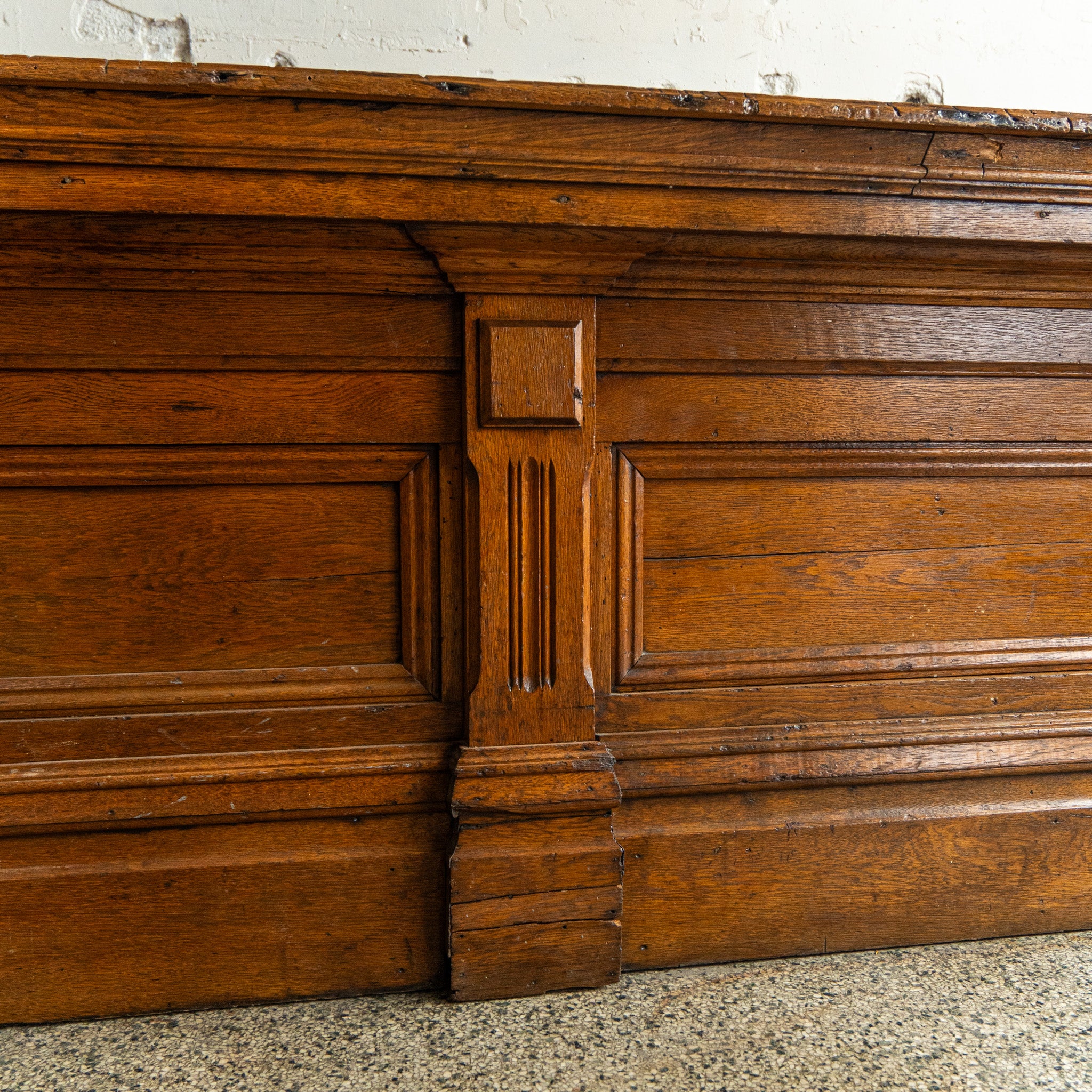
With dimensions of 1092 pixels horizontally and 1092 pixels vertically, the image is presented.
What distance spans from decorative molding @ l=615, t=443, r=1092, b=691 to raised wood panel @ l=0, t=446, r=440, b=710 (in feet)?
1.05

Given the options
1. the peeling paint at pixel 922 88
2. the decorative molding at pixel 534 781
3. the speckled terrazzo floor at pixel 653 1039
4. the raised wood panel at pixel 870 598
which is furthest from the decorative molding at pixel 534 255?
the speckled terrazzo floor at pixel 653 1039

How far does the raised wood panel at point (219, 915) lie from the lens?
1341 millimetres

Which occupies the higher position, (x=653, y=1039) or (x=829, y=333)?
(x=829, y=333)

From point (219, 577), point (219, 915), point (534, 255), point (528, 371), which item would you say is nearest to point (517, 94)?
point (534, 255)

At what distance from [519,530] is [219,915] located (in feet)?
2.48

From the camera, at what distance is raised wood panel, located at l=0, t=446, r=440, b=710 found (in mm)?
1352

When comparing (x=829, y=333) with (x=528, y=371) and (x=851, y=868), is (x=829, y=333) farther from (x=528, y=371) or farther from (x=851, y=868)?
(x=851, y=868)

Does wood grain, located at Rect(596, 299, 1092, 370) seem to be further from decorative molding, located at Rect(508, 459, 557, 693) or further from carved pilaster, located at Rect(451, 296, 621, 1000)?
decorative molding, located at Rect(508, 459, 557, 693)

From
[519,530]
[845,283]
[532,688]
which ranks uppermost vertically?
[845,283]

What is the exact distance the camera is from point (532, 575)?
1398mm

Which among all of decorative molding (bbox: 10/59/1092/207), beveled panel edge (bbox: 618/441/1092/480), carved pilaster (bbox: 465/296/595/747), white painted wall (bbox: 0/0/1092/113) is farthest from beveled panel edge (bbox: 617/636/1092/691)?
white painted wall (bbox: 0/0/1092/113)

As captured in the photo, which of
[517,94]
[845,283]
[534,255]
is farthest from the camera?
[845,283]

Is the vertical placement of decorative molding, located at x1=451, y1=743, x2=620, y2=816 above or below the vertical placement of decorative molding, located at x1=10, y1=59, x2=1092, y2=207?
below

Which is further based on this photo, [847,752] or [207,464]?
[847,752]
